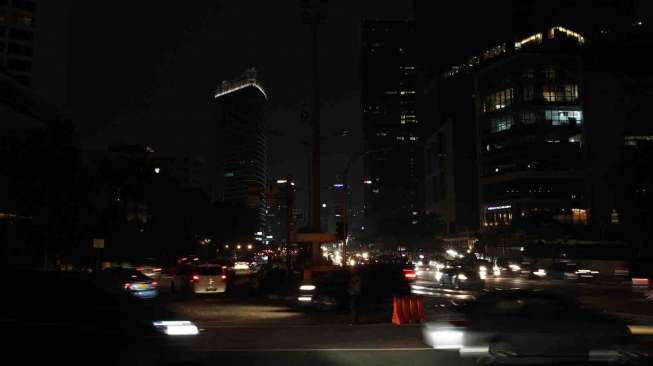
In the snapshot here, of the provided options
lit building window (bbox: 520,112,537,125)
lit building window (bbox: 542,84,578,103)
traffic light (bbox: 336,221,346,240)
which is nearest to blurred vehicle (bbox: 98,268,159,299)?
traffic light (bbox: 336,221,346,240)

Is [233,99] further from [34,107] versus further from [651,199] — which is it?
[651,199]

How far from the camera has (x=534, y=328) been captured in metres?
11.9

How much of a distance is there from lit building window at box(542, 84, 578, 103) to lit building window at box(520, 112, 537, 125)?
3.15m

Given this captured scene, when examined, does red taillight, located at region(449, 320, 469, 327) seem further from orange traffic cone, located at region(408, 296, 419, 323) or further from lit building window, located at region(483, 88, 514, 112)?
lit building window, located at region(483, 88, 514, 112)

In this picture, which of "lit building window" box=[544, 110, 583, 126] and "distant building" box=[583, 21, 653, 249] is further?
"lit building window" box=[544, 110, 583, 126]

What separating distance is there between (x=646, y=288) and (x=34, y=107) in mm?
75611

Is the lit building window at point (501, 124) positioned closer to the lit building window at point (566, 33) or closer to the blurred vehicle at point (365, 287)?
the lit building window at point (566, 33)

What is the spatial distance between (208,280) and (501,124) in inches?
3237

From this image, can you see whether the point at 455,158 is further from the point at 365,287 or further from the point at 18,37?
the point at 365,287

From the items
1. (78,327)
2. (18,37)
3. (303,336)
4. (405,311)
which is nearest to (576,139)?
(405,311)

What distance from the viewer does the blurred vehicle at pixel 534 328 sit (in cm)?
1169

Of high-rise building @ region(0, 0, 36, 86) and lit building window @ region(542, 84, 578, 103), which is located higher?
high-rise building @ region(0, 0, 36, 86)

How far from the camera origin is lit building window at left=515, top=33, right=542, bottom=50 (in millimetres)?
111412

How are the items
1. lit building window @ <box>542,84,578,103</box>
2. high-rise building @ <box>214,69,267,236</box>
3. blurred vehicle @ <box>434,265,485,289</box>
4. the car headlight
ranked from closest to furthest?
the car headlight < blurred vehicle @ <box>434,265,485,289</box> < lit building window @ <box>542,84,578,103</box> < high-rise building @ <box>214,69,267,236</box>
